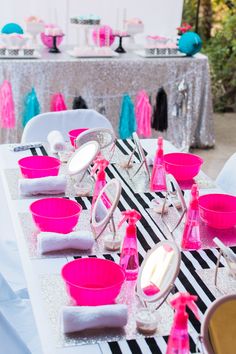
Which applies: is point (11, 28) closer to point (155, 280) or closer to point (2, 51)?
point (2, 51)

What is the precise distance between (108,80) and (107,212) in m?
2.55

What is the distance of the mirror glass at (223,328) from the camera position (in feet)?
4.72

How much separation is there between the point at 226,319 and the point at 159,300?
21cm

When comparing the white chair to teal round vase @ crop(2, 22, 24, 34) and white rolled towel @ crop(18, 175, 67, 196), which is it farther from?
teal round vase @ crop(2, 22, 24, 34)

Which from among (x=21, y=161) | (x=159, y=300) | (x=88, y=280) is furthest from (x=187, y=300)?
(x=21, y=161)

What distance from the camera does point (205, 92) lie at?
15.7 feet

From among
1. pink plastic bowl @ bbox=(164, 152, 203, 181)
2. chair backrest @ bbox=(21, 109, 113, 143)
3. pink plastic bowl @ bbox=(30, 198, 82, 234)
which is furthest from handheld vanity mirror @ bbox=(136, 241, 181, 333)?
chair backrest @ bbox=(21, 109, 113, 143)

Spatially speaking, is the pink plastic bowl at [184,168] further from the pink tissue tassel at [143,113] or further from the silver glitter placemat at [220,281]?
the pink tissue tassel at [143,113]

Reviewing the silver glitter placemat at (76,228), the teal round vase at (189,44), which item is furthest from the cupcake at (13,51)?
the silver glitter placemat at (76,228)

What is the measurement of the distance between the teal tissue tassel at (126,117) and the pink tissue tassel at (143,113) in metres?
0.05

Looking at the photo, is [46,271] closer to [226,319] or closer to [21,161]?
[226,319]

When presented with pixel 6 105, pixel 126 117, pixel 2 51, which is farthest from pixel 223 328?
pixel 2 51

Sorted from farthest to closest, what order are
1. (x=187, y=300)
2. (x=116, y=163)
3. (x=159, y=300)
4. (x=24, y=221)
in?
(x=116, y=163)
(x=24, y=221)
(x=159, y=300)
(x=187, y=300)

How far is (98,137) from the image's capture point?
275cm
